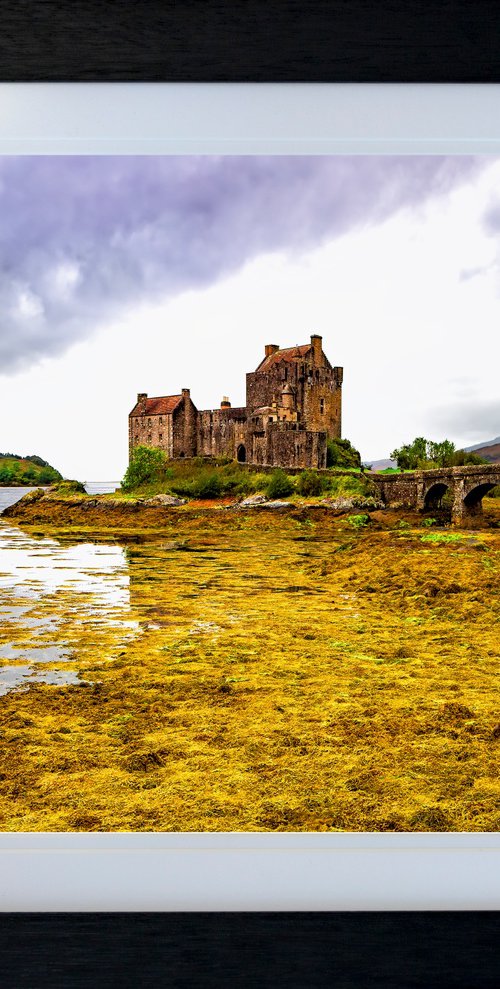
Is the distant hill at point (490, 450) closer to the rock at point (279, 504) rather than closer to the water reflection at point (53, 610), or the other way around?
the rock at point (279, 504)

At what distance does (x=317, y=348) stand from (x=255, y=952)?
7.07 feet

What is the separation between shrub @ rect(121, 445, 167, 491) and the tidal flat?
0.22 m

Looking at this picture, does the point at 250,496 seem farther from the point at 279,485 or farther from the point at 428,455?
the point at 428,455

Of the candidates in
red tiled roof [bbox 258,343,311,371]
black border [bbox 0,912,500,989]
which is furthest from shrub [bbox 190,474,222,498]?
black border [bbox 0,912,500,989]

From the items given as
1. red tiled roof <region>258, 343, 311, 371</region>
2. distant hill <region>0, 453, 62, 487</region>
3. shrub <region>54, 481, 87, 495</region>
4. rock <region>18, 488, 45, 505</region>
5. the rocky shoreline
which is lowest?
the rocky shoreline

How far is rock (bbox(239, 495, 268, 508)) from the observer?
3.14 meters

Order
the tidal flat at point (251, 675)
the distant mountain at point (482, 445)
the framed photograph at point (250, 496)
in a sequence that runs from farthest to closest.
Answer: the distant mountain at point (482, 445) → the framed photograph at point (250, 496) → the tidal flat at point (251, 675)

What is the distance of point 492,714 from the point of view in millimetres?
2621

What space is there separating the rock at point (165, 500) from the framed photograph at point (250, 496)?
1 cm

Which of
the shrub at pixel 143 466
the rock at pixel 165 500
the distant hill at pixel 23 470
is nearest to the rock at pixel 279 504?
the rock at pixel 165 500

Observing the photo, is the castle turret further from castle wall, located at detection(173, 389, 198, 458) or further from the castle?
castle wall, located at detection(173, 389, 198, 458)
